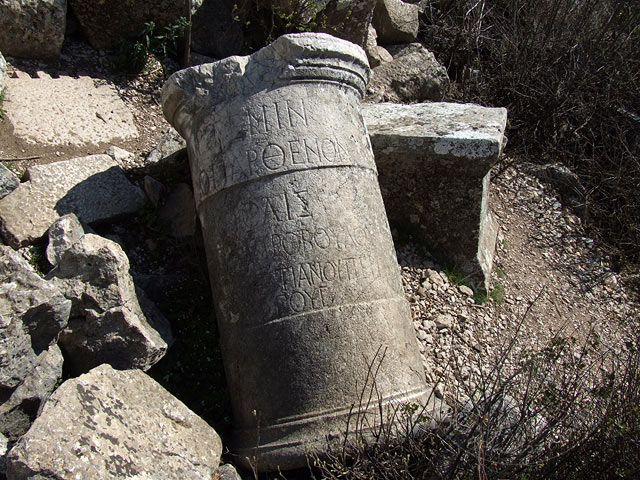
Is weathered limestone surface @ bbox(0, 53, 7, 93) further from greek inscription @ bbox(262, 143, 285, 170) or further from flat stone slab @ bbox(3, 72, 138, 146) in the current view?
greek inscription @ bbox(262, 143, 285, 170)

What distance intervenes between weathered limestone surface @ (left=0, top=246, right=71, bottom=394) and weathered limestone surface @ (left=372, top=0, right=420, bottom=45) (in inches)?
192

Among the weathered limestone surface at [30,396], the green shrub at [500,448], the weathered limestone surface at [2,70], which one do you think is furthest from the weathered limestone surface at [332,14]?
the green shrub at [500,448]

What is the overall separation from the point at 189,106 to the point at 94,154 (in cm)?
123

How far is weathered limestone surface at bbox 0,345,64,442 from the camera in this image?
9.58 feet

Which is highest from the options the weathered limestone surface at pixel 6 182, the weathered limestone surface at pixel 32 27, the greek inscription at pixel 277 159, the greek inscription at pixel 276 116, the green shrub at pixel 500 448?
the weathered limestone surface at pixel 32 27

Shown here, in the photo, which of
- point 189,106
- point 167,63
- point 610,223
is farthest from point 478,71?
point 189,106

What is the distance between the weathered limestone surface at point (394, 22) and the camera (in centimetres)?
678

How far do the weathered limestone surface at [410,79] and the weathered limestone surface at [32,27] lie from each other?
285cm

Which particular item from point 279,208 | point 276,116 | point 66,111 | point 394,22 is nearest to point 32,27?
point 66,111

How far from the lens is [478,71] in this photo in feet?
22.0

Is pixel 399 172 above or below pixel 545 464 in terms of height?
above

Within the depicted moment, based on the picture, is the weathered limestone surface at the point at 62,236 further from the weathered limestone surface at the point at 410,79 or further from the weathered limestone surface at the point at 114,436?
the weathered limestone surface at the point at 410,79

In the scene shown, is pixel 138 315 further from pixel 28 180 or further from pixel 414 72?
pixel 414 72

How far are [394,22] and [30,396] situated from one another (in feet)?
17.6
